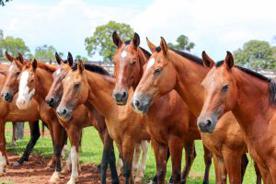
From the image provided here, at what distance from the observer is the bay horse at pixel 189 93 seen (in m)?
7.15

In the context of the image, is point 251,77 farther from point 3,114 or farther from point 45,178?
point 3,114

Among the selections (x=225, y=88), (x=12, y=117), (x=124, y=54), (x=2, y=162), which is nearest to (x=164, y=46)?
(x=124, y=54)

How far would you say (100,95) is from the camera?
8969 mm

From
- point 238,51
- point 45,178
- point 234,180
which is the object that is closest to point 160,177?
point 234,180

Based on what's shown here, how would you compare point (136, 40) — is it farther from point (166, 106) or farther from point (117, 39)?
point (166, 106)

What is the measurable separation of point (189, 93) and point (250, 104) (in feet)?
5.05

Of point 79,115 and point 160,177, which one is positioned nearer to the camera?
point 160,177

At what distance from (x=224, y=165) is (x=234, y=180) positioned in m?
0.38

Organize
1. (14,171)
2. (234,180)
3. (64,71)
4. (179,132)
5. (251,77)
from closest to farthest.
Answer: (251,77) < (234,180) < (179,132) < (64,71) < (14,171)

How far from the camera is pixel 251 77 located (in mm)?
6164

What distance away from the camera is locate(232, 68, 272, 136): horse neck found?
6.01 meters

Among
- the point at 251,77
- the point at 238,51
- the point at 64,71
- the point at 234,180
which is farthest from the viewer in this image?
the point at 238,51

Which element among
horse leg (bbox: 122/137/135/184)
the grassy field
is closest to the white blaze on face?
horse leg (bbox: 122/137/135/184)

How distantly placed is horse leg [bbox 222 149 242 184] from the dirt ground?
3.97 m
